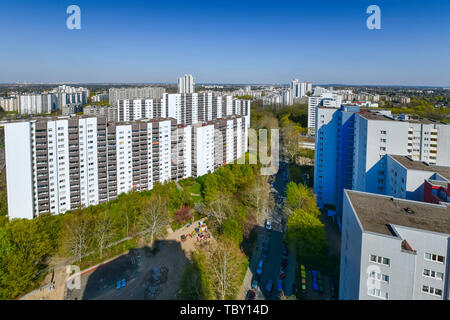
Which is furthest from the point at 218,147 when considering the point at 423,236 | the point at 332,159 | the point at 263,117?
the point at 263,117

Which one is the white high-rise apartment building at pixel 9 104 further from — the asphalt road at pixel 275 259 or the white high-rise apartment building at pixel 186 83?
the asphalt road at pixel 275 259

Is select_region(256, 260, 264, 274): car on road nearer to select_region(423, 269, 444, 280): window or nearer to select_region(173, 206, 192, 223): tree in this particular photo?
select_region(173, 206, 192, 223): tree

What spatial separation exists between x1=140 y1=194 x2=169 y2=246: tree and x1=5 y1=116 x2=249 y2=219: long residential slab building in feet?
7.52

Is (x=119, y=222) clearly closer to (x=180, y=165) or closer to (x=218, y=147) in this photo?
(x=180, y=165)

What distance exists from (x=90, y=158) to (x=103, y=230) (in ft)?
11.0

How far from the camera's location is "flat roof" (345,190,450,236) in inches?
171

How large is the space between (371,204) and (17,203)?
32.9 ft

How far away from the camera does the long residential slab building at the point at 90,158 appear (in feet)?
30.7

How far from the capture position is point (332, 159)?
1112 centimetres

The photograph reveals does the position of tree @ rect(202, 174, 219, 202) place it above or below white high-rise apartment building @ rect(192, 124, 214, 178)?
below

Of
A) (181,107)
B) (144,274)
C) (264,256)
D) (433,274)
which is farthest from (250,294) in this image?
(181,107)

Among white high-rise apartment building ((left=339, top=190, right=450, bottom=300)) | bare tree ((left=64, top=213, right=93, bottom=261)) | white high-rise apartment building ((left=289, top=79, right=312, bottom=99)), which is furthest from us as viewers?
white high-rise apartment building ((left=289, top=79, right=312, bottom=99))

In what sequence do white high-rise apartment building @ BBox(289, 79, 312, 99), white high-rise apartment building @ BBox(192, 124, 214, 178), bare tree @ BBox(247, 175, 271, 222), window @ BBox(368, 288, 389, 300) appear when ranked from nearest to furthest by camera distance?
window @ BBox(368, 288, 389, 300) < bare tree @ BBox(247, 175, 271, 222) < white high-rise apartment building @ BBox(192, 124, 214, 178) < white high-rise apartment building @ BBox(289, 79, 312, 99)

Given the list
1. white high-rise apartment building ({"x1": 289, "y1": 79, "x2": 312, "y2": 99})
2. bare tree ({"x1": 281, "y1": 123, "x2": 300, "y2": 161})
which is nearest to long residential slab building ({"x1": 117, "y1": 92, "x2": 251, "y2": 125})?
bare tree ({"x1": 281, "y1": 123, "x2": 300, "y2": 161})
